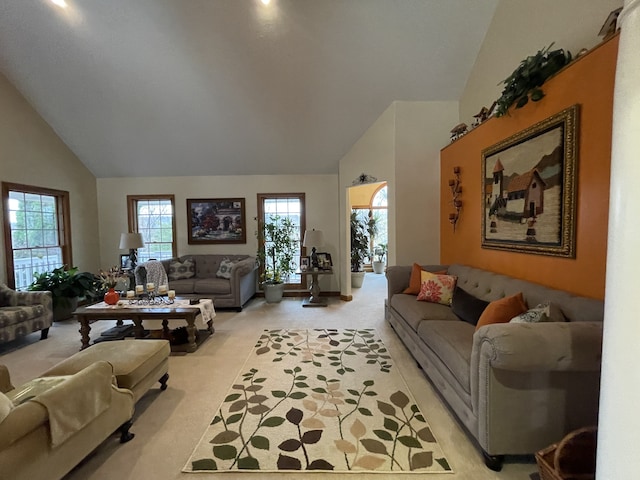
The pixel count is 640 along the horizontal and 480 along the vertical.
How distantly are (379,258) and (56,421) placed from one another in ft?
27.4

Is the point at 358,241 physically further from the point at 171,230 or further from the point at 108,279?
the point at 108,279

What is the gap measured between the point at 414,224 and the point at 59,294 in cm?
531

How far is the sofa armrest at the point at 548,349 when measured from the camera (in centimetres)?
151

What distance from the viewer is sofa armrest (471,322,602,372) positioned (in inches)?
59.3

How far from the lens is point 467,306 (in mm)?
2709

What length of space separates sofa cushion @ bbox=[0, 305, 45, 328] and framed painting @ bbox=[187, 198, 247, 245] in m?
2.68

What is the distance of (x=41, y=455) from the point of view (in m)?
1.41

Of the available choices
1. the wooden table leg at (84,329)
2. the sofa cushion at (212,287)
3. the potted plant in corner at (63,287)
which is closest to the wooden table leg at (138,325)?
the wooden table leg at (84,329)

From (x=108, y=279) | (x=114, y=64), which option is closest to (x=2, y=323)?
(x=108, y=279)

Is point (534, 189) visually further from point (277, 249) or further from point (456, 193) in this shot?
point (277, 249)

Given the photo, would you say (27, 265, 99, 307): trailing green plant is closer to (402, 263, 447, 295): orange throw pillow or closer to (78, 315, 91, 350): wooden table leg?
(78, 315, 91, 350): wooden table leg

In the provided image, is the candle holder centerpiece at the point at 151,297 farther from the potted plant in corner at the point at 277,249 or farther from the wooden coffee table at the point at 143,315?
the potted plant in corner at the point at 277,249

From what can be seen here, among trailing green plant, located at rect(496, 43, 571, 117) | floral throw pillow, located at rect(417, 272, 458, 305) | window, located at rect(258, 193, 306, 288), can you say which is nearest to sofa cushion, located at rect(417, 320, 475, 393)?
floral throw pillow, located at rect(417, 272, 458, 305)

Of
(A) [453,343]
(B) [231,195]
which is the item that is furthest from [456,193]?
(B) [231,195]
